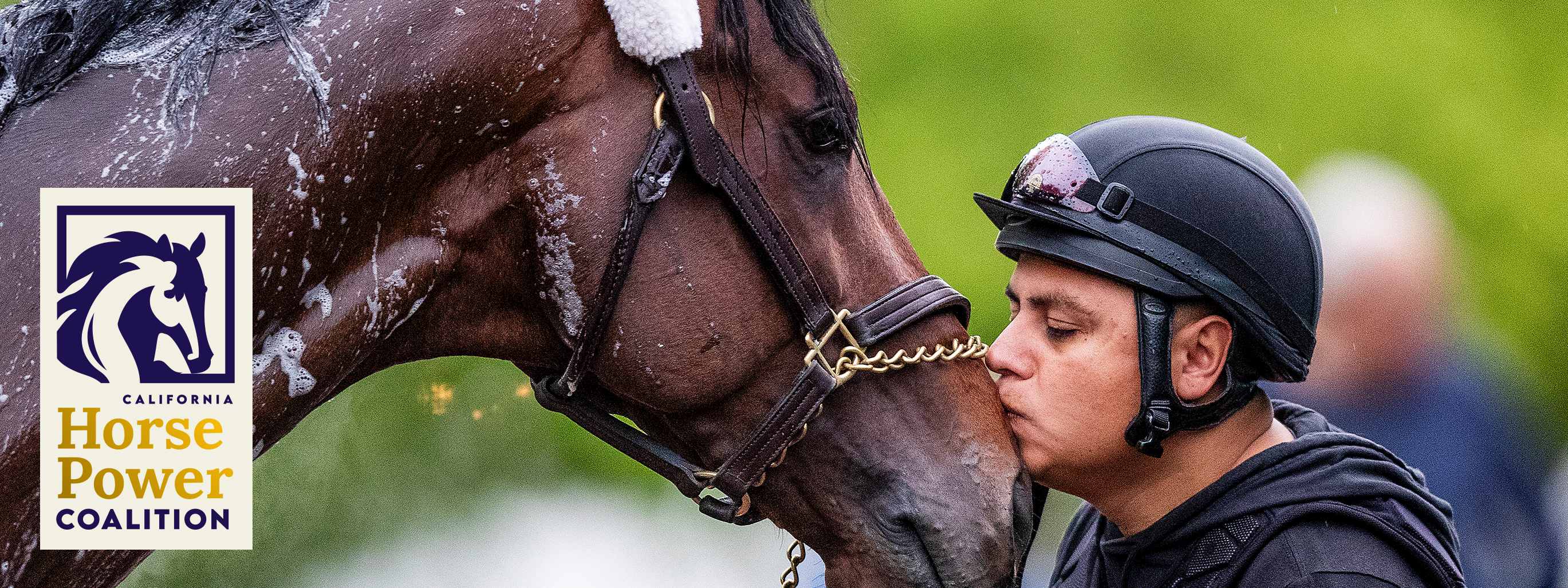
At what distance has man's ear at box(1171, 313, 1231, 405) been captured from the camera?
1456 millimetres

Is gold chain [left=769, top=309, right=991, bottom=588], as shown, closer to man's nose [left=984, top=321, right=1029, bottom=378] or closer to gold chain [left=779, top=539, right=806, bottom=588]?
man's nose [left=984, top=321, right=1029, bottom=378]

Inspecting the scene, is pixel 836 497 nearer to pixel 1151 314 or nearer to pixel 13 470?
pixel 1151 314

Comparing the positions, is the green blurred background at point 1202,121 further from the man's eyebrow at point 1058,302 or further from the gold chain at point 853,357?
the man's eyebrow at point 1058,302

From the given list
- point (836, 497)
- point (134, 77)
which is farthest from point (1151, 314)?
point (134, 77)

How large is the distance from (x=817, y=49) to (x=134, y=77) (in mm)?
939

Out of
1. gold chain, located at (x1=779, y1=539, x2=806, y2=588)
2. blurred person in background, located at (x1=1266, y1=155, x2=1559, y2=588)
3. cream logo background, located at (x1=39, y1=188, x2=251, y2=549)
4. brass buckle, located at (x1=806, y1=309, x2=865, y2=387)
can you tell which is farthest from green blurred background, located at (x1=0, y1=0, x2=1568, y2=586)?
cream logo background, located at (x1=39, y1=188, x2=251, y2=549)

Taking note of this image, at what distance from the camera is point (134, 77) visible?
142cm

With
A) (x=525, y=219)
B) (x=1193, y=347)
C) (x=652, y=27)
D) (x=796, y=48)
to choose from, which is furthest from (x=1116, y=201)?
(x=525, y=219)

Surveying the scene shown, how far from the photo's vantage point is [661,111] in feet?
5.30

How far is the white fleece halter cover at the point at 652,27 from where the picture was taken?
1.58 metres

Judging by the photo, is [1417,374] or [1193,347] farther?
[1417,374]

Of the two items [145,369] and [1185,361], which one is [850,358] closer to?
[1185,361]

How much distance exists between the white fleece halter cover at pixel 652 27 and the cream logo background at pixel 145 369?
21.6 inches

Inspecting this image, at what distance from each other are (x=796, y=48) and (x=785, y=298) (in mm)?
385
